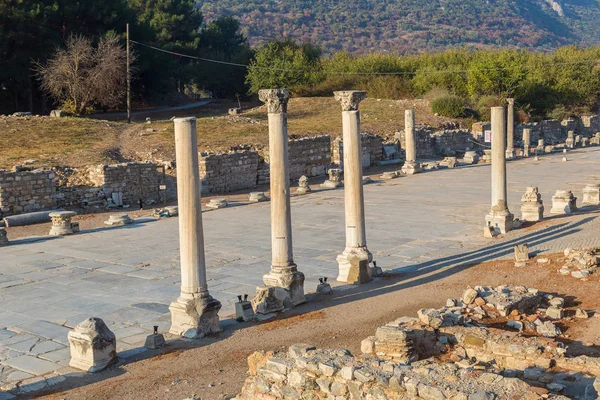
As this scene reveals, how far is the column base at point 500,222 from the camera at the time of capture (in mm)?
18609

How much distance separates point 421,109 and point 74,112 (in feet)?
68.3

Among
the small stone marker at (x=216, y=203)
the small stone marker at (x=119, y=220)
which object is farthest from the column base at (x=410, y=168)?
the small stone marker at (x=119, y=220)

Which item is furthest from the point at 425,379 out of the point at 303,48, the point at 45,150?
the point at 303,48

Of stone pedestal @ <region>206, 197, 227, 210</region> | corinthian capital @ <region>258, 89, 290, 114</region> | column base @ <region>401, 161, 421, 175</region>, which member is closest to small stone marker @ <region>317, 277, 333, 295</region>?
corinthian capital @ <region>258, 89, 290, 114</region>

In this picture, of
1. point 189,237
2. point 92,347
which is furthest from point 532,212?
point 92,347

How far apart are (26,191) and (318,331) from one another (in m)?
14.2

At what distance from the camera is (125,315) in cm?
1221

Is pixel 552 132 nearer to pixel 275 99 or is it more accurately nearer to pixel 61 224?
pixel 61 224

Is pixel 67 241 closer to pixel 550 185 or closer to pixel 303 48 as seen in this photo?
pixel 550 185

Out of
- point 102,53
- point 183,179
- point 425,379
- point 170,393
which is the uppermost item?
point 102,53

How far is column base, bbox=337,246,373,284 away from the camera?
14.1 m

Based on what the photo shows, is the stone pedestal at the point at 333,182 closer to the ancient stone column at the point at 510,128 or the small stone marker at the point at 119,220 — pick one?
the small stone marker at the point at 119,220

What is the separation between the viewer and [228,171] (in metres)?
27.7

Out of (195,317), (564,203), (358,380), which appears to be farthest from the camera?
(564,203)
